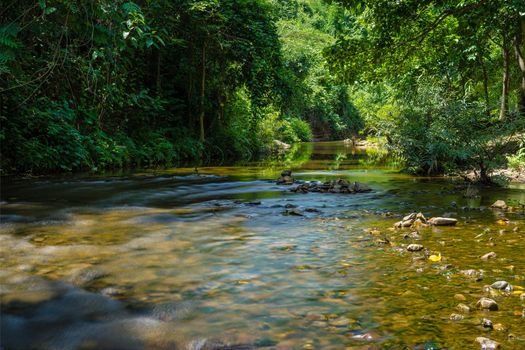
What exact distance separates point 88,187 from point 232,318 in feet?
24.4

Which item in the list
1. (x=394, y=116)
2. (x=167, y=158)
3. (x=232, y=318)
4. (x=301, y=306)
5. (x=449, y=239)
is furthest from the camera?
(x=167, y=158)

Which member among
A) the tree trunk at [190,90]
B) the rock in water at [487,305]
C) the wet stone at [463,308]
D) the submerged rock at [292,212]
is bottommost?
the submerged rock at [292,212]

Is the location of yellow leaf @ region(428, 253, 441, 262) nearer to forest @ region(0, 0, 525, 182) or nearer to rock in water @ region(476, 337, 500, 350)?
rock in water @ region(476, 337, 500, 350)

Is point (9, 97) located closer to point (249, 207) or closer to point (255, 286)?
point (249, 207)

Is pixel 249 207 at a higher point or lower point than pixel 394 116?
lower

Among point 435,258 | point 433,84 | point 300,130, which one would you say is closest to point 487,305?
point 435,258

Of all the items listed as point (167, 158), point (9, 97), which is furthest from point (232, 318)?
point (167, 158)

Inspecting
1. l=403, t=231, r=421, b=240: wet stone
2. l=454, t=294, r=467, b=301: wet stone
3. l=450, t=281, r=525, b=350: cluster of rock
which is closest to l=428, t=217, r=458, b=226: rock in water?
l=403, t=231, r=421, b=240: wet stone

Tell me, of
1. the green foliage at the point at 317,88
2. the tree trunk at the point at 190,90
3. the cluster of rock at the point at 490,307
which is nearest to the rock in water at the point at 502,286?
the cluster of rock at the point at 490,307

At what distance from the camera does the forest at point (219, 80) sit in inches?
337

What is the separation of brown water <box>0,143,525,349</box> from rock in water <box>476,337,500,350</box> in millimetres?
40

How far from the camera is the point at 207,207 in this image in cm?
734

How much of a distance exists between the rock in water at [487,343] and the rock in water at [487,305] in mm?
490

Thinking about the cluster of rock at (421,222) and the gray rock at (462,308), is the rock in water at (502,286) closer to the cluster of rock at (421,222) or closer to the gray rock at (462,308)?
the gray rock at (462,308)
